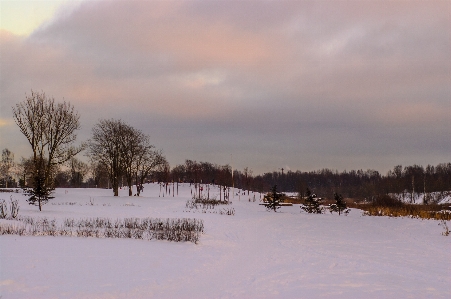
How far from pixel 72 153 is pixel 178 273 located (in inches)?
1676

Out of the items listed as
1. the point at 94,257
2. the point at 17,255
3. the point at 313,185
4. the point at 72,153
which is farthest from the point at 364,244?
the point at 313,185

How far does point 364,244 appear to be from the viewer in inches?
711

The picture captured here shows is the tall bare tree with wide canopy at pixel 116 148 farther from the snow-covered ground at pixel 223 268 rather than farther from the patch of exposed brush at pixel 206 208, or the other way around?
the snow-covered ground at pixel 223 268

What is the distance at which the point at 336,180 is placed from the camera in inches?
6531

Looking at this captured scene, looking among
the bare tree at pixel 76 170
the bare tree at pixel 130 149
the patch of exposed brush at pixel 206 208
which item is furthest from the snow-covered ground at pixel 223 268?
the bare tree at pixel 76 170

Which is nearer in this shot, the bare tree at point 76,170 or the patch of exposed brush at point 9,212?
the patch of exposed brush at point 9,212

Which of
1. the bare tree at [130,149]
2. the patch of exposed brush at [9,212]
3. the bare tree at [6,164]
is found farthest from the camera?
the bare tree at [6,164]

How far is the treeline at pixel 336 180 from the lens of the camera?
98.4 metres

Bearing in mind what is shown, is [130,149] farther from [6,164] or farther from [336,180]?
[336,180]

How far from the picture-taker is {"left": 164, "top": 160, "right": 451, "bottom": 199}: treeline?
323 ft

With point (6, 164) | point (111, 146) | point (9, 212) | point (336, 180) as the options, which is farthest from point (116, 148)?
point (336, 180)

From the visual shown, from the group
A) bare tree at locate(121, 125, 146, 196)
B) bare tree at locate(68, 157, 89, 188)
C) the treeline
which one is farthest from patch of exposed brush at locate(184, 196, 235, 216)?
bare tree at locate(68, 157, 89, 188)

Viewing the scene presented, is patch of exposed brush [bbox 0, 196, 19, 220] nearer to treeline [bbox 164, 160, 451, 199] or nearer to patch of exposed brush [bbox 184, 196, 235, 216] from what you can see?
patch of exposed brush [bbox 184, 196, 235, 216]

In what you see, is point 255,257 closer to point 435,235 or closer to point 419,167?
point 435,235
